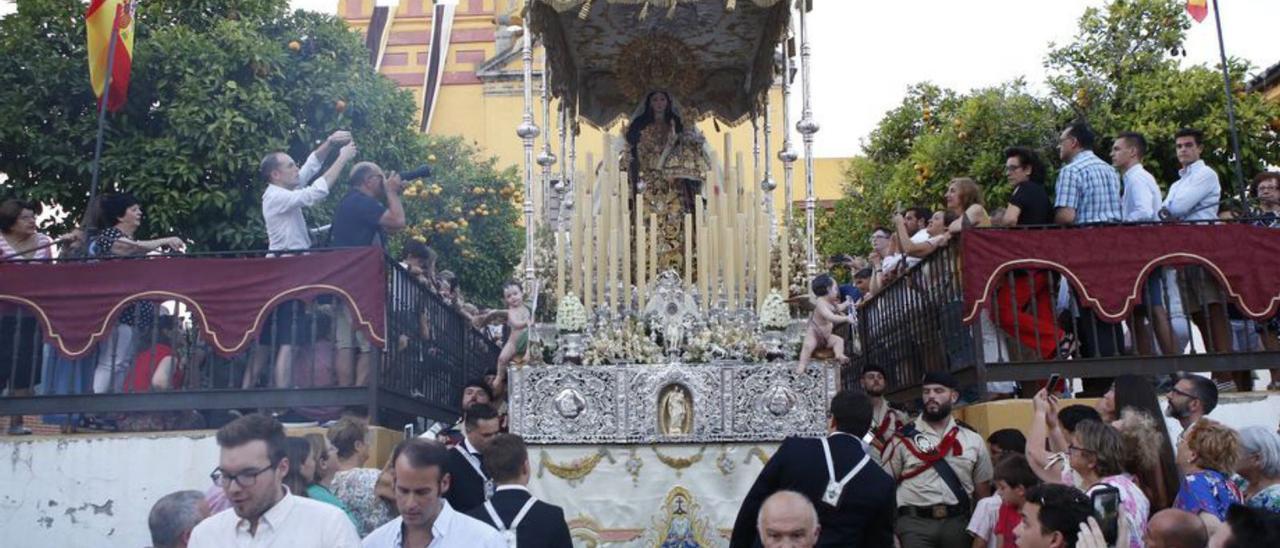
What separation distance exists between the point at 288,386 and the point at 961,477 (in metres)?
4.81

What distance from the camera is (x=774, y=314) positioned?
32.1 ft

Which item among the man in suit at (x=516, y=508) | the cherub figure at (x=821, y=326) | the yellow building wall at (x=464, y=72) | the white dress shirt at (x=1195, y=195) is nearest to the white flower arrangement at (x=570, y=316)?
the cherub figure at (x=821, y=326)

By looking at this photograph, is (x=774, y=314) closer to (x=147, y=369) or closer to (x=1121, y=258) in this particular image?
(x=1121, y=258)

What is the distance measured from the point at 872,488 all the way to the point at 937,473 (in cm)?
145

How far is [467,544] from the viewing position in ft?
14.8

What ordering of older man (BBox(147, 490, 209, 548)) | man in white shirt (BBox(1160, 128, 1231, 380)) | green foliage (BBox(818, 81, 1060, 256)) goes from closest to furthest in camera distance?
older man (BBox(147, 490, 209, 548)), man in white shirt (BBox(1160, 128, 1231, 380)), green foliage (BBox(818, 81, 1060, 256))

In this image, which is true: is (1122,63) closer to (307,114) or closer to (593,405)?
(307,114)

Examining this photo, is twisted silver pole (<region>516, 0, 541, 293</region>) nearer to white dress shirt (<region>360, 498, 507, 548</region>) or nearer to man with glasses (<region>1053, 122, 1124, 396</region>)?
man with glasses (<region>1053, 122, 1124, 396</region>)

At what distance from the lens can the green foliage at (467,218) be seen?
24.5 metres

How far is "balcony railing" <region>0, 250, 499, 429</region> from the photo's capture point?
8766 millimetres

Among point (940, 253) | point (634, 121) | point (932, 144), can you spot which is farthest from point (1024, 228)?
point (932, 144)

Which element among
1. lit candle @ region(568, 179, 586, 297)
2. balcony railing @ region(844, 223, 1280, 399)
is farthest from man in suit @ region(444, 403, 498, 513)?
balcony railing @ region(844, 223, 1280, 399)

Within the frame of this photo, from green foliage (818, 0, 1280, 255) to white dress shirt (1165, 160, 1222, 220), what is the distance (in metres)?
10.9

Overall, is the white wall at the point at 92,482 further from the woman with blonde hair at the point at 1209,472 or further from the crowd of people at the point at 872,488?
the woman with blonde hair at the point at 1209,472
